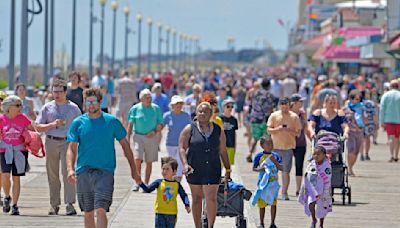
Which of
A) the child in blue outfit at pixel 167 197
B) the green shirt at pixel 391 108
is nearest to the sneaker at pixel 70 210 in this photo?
the child in blue outfit at pixel 167 197

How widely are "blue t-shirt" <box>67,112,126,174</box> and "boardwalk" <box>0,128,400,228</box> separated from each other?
2.69 m

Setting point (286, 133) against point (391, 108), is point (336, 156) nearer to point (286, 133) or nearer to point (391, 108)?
point (286, 133)

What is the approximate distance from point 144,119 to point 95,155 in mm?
6854

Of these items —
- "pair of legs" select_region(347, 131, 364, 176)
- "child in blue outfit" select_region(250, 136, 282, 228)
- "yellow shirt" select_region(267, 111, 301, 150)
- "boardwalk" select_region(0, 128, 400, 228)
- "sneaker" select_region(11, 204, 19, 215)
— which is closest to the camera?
"child in blue outfit" select_region(250, 136, 282, 228)

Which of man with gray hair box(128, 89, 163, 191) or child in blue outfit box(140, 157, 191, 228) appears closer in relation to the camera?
child in blue outfit box(140, 157, 191, 228)

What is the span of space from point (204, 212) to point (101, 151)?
2.26 metres

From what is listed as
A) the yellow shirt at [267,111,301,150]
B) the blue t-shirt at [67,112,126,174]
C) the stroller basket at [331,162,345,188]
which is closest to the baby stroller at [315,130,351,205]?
the stroller basket at [331,162,345,188]

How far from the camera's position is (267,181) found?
15539mm

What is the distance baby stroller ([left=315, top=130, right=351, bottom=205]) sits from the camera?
56.7ft

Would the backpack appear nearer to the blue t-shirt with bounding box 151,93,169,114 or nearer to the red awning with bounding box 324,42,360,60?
the blue t-shirt with bounding box 151,93,169,114

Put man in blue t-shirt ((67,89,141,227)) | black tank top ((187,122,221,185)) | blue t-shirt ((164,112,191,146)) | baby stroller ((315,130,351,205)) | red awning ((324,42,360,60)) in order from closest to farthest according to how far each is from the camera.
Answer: man in blue t-shirt ((67,89,141,227)), black tank top ((187,122,221,185)), baby stroller ((315,130,351,205)), blue t-shirt ((164,112,191,146)), red awning ((324,42,360,60))

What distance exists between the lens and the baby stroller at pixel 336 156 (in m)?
17.3

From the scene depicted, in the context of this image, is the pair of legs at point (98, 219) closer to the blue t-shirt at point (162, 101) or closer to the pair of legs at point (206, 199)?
the pair of legs at point (206, 199)

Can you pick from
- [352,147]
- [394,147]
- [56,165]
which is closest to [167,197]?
[56,165]
